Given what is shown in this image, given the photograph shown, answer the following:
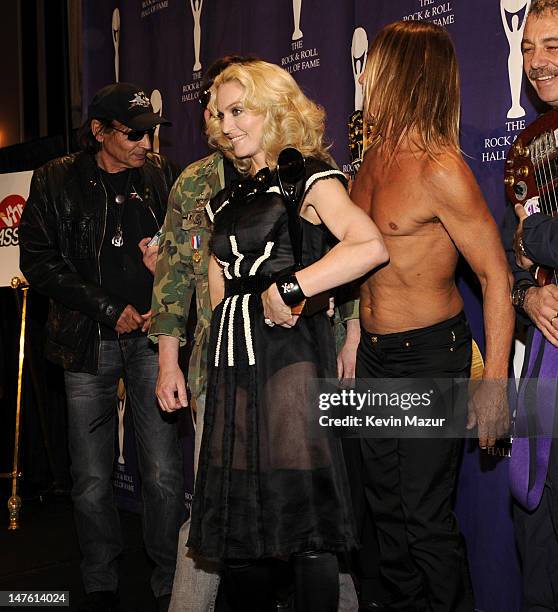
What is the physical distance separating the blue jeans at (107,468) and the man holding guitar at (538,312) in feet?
5.12

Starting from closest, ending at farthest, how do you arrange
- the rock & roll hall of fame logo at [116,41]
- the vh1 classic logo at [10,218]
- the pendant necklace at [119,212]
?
1. the pendant necklace at [119,212]
2. the vh1 classic logo at [10,218]
3. the rock & roll hall of fame logo at [116,41]

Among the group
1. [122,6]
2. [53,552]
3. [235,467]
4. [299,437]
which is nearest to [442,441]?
[299,437]

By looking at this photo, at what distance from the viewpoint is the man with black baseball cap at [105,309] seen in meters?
3.57

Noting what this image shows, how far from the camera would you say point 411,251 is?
259 centimetres

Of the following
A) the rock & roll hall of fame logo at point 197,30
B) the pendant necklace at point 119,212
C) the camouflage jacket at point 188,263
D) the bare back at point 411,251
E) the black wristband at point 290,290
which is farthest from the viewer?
the rock & roll hall of fame logo at point 197,30

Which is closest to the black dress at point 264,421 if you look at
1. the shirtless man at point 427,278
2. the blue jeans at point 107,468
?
the shirtless man at point 427,278

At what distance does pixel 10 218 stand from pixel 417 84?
10.8ft

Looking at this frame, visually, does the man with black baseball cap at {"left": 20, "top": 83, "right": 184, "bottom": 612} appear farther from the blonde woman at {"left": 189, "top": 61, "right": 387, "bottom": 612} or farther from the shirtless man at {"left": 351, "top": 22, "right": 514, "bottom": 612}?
the shirtless man at {"left": 351, "top": 22, "right": 514, "bottom": 612}

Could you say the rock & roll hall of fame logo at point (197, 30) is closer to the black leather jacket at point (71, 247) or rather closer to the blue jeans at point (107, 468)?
the black leather jacket at point (71, 247)

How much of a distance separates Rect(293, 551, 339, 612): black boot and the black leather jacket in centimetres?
149

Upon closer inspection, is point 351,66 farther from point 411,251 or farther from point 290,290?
point 290,290

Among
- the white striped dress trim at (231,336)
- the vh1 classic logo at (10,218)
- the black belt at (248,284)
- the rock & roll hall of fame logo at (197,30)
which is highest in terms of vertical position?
the rock & roll hall of fame logo at (197,30)

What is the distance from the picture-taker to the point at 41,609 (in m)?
3.52

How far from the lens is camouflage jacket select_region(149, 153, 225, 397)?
2936 millimetres
